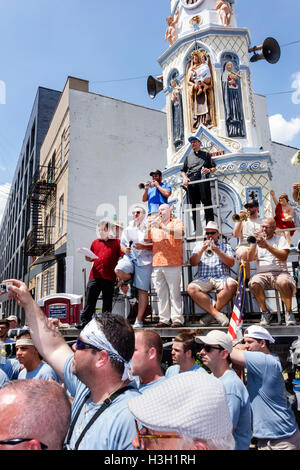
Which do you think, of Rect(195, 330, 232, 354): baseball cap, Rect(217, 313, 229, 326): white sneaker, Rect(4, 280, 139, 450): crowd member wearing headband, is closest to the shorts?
Rect(217, 313, 229, 326): white sneaker

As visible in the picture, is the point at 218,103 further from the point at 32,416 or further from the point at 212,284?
the point at 32,416

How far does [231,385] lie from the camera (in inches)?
113

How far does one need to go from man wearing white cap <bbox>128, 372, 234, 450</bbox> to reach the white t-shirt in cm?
449

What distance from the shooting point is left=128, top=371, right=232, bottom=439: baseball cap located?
1.32 meters

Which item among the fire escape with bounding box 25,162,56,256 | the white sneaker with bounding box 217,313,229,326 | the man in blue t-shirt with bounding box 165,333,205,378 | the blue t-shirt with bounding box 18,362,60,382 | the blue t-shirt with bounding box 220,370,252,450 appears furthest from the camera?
the fire escape with bounding box 25,162,56,256

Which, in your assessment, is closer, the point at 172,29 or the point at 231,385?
the point at 231,385

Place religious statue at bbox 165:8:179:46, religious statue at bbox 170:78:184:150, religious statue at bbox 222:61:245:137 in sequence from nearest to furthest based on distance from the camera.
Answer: religious statue at bbox 222:61:245:137 < religious statue at bbox 170:78:184:150 < religious statue at bbox 165:8:179:46

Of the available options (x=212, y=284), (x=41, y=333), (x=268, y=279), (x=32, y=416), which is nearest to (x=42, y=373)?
(x=41, y=333)

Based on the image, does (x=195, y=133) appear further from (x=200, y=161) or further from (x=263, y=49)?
(x=263, y=49)

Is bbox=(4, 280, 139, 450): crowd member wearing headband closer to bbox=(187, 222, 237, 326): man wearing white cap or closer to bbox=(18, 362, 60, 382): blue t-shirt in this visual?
bbox=(18, 362, 60, 382): blue t-shirt

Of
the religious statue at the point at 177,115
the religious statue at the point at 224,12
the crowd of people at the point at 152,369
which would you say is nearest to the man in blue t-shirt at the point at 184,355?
the crowd of people at the point at 152,369

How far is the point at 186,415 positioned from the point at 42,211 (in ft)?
71.8

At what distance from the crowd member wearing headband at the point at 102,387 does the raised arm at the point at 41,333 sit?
8.1 inches
